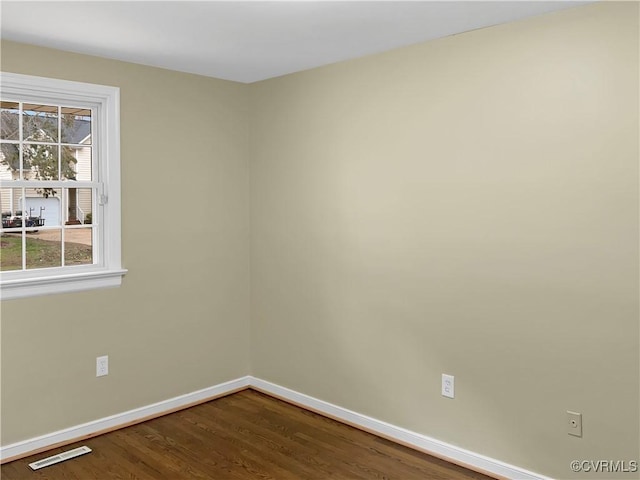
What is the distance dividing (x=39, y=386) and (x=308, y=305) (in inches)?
67.2

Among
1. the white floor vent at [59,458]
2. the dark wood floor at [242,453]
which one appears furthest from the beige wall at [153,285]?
the dark wood floor at [242,453]

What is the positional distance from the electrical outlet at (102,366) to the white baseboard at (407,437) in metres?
1.16

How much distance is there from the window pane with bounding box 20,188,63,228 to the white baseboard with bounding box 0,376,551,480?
48.6 inches

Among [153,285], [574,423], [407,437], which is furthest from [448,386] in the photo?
[153,285]

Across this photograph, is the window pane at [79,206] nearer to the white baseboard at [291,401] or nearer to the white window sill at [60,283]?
the white window sill at [60,283]

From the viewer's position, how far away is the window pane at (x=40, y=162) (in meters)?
3.29

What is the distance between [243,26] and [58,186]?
1.48m

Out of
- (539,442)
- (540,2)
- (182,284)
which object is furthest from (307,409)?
(540,2)

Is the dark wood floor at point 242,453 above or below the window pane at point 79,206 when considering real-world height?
below

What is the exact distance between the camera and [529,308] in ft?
9.38

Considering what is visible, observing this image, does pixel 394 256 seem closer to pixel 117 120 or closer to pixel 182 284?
pixel 182 284

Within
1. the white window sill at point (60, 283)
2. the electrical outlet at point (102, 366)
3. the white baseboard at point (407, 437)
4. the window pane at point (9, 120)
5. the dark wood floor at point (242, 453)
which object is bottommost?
the dark wood floor at point (242, 453)

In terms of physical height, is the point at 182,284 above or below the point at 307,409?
above

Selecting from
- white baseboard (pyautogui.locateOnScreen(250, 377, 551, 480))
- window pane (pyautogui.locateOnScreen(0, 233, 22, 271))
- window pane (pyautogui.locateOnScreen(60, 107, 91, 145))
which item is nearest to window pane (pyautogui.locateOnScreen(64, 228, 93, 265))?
window pane (pyautogui.locateOnScreen(0, 233, 22, 271))
